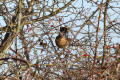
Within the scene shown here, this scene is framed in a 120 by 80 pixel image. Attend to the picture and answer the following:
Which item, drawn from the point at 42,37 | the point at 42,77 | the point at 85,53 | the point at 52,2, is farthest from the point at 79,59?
the point at 52,2

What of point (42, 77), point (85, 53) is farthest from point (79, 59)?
point (42, 77)

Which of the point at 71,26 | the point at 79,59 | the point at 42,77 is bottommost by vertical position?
the point at 42,77

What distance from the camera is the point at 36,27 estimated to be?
464 cm

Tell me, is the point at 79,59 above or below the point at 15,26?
below

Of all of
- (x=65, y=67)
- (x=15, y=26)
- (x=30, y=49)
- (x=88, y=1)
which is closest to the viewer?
(x=65, y=67)

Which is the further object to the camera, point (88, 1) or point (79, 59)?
point (88, 1)

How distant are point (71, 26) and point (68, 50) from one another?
0.42 meters

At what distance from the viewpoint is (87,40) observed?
187 inches

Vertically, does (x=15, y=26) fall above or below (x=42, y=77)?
above

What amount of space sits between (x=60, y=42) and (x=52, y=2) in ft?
2.33

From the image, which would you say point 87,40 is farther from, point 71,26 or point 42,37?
point 42,37

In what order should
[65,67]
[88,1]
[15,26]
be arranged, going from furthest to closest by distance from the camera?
1. [88,1]
2. [15,26]
3. [65,67]

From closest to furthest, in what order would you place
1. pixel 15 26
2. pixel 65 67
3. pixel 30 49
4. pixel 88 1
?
pixel 65 67 < pixel 15 26 < pixel 88 1 < pixel 30 49

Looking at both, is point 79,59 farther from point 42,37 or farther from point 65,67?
point 42,37
